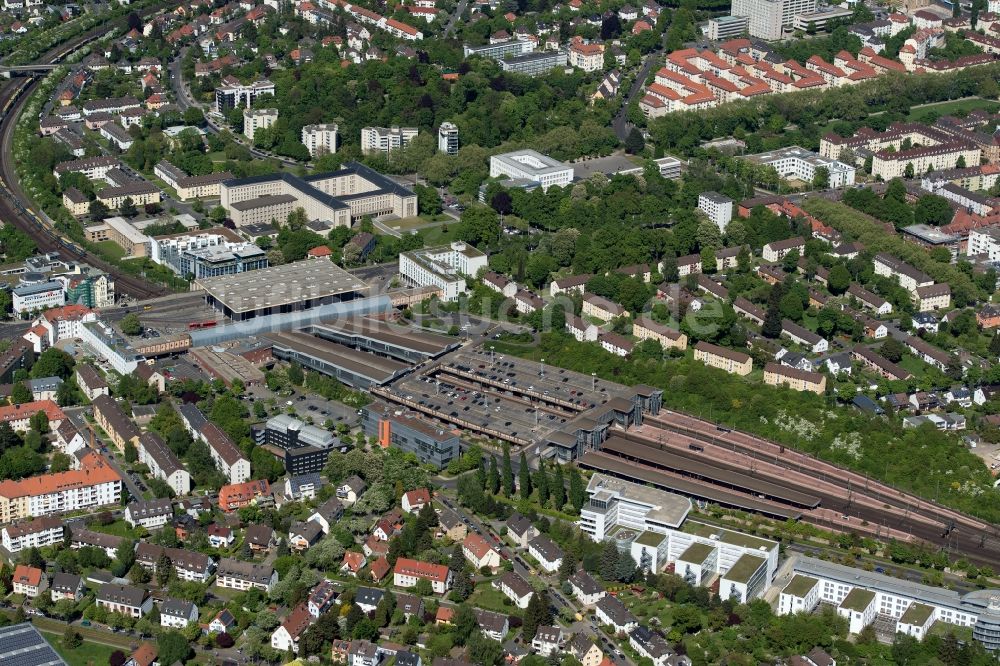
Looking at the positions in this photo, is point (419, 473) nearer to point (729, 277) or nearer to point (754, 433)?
point (754, 433)

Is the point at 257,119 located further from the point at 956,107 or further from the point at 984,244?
the point at 956,107

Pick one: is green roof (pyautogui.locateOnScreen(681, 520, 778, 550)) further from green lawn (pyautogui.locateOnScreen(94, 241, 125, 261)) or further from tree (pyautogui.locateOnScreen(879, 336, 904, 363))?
green lawn (pyautogui.locateOnScreen(94, 241, 125, 261))

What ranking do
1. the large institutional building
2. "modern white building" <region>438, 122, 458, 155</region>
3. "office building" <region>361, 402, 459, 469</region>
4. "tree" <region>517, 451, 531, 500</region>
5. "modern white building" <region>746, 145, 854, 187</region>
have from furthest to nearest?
"modern white building" <region>438, 122, 458, 155</region> < "modern white building" <region>746, 145, 854, 187</region> < the large institutional building < "office building" <region>361, 402, 459, 469</region> < "tree" <region>517, 451, 531, 500</region>

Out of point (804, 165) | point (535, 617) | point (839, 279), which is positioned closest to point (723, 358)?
point (839, 279)

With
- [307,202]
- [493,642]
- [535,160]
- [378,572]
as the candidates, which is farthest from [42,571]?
[535,160]

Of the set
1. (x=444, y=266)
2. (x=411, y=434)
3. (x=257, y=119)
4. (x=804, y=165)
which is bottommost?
(x=411, y=434)

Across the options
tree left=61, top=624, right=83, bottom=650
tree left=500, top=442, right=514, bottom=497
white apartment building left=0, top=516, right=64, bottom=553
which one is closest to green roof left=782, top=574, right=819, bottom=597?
tree left=500, top=442, right=514, bottom=497

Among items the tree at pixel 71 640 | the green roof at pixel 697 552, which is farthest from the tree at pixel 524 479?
the tree at pixel 71 640
